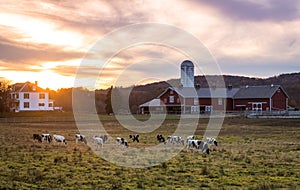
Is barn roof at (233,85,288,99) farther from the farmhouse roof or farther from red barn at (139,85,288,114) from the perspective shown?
the farmhouse roof

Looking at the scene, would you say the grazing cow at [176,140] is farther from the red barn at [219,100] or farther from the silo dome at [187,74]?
the silo dome at [187,74]

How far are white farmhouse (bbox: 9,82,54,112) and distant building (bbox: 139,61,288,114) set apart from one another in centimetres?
2877

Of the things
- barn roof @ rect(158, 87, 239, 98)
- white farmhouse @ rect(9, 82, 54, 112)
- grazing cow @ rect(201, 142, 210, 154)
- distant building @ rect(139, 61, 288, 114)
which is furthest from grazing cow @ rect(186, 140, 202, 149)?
white farmhouse @ rect(9, 82, 54, 112)

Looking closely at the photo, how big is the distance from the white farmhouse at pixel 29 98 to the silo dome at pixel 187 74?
118ft

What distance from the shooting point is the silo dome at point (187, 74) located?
90375 millimetres

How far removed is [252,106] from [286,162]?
219ft

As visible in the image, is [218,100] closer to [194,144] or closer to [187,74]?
[187,74]

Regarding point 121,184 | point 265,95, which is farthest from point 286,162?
point 265,95

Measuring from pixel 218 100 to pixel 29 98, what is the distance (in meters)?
47.3

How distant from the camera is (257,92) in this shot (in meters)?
83.5

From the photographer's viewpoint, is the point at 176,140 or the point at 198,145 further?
the point at 176,140

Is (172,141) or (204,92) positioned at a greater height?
(204,92)

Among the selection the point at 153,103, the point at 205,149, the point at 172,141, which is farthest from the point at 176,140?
the point at 153,103

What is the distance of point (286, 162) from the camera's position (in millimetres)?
17594
